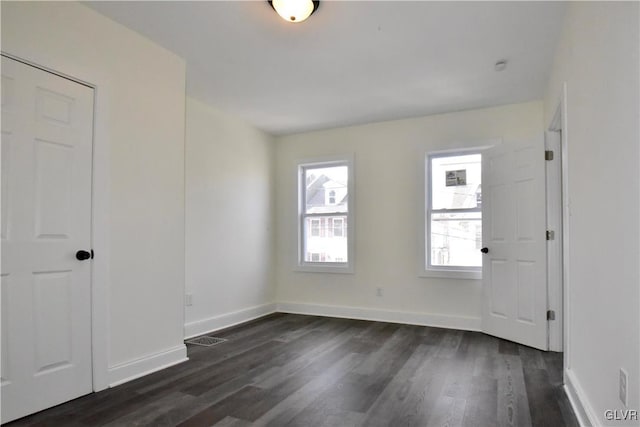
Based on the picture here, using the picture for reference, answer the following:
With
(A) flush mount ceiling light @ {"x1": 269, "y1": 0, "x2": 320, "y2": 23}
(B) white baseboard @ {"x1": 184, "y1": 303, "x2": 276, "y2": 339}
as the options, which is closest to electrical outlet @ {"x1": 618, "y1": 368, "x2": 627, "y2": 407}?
(A) flush mount ceiling light @ {"x1": 269, "y1": 0, "x2": 320, "y2": 23}

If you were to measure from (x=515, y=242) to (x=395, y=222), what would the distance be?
4.71 ft

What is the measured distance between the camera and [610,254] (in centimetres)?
167

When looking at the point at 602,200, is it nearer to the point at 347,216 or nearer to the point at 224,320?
the point at 347,216

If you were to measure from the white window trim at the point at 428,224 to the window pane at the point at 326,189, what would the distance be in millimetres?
1066

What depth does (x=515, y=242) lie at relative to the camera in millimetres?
3816

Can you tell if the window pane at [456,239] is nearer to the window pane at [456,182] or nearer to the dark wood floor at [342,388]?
the window pane at [456,182]

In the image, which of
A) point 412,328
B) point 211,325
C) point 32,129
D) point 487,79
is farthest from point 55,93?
point 412,328

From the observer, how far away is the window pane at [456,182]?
450cm

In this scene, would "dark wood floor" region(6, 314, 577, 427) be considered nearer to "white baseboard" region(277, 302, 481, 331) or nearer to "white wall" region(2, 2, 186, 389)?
"white wall" region(2, 2, 186, 389)

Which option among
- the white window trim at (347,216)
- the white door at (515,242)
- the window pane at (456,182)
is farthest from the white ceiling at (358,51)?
the white window trim at (347,216)

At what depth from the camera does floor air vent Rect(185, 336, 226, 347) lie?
378 centimetres

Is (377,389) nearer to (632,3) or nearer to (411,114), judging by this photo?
(632,3)

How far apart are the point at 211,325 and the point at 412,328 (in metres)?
2.29

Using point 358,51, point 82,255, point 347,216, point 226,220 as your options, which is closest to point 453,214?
point 347,216
